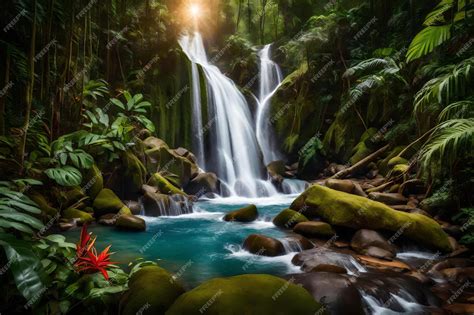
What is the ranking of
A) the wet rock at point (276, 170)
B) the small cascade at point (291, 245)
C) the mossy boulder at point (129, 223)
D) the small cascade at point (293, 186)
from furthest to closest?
the wet rock at point (276, 170) < the small cascade at point (293, 186) < the mossy boulder at point (129, 223) < the small cascade at point (291, 245)

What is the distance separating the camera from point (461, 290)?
15.1 feet

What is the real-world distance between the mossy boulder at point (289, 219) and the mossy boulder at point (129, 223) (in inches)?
132

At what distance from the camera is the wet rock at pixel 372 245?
5945 mm

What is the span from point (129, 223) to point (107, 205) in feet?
4.04

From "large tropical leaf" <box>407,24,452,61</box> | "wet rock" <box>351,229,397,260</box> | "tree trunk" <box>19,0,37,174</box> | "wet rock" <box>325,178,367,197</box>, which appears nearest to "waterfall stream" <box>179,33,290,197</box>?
"wet rock" <box>325,178,367,197</box>

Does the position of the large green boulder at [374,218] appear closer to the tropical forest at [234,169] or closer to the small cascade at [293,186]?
the tropical forest at [234,169]

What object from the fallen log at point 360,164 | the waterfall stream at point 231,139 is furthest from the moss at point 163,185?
the fallen log at point 360,164

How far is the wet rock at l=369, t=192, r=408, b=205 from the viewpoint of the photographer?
8.45 meters

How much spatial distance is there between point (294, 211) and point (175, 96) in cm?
965

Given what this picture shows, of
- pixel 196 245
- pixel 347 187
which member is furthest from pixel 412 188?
pixel 196 245

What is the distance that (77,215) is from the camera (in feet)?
25.9

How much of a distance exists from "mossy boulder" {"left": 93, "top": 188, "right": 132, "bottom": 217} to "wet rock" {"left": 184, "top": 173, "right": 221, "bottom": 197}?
3.74m

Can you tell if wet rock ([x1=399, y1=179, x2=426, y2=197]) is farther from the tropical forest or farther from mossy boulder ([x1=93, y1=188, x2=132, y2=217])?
mossy boulder ([x1=93, y1=188, x2=132, y2=217])

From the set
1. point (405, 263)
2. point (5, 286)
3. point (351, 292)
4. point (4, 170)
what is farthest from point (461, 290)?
point (4, 170)
